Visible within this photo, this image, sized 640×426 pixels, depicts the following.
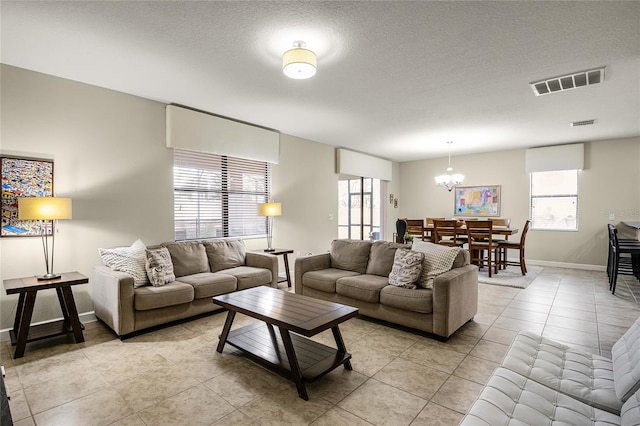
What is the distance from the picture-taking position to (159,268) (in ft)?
11.1

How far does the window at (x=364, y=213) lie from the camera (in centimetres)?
852

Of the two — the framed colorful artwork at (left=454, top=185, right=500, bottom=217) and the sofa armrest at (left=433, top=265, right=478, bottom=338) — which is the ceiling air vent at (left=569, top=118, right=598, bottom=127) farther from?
the sofa armrest at (left=433, top=265, right=478, bottom=338)

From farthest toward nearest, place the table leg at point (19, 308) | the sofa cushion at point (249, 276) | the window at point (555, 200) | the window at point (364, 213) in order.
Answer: the window at point (364, 213) → the window at point (555, 200) → the sofa cushion at point (249, 276) → the table leg at point (19, 308)

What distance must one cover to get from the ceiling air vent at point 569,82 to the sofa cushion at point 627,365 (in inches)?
105

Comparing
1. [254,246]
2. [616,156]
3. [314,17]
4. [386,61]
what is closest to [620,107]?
[616,156]

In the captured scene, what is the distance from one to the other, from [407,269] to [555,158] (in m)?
5.42

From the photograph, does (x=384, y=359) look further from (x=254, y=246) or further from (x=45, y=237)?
(x=45, y=237)

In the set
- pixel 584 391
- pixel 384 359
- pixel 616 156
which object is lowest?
pixel 384 359

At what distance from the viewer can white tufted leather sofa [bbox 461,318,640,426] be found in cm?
129

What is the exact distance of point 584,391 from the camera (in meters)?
1.49

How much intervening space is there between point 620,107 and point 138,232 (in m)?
6.51

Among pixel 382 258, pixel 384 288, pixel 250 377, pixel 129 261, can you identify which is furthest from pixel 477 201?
pixel 129 261

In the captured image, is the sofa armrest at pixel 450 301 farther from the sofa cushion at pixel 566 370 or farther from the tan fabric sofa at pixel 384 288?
the sofa cushion at pixel 566 370

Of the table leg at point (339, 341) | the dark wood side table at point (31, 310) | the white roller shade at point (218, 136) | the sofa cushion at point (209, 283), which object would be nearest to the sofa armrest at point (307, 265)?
the sofa cushion at point (209, 283)
